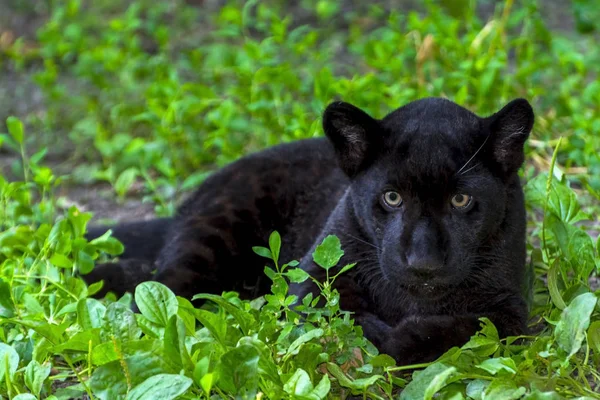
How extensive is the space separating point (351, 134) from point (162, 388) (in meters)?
1.22

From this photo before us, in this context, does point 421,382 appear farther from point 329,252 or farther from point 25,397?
point 25,397

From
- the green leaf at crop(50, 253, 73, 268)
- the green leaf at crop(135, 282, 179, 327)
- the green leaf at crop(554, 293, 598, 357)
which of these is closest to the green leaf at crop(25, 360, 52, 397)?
the green leaf at crop(135, 282, 179, 327)

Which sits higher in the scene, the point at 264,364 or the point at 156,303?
the point at 156,303

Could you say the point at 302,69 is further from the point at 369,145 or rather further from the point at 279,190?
the point at 369,145

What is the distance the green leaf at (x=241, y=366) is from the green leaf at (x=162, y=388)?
0.12 metres

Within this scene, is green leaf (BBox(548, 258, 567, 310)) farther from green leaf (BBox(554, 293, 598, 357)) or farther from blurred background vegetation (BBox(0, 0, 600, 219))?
blurred background vegetation (BBox(0, 0, 600, 219))

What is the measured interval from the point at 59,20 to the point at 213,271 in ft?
14.5

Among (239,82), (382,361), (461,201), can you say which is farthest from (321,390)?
(239,82)

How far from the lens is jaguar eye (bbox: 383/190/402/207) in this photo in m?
3.20

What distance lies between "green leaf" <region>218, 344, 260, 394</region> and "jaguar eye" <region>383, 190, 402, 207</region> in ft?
2.76

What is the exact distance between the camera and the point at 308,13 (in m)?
8.17

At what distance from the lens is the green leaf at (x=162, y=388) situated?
2.55 metres

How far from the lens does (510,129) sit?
3.23m

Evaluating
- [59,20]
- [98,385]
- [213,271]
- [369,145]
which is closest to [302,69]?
[59,20]
